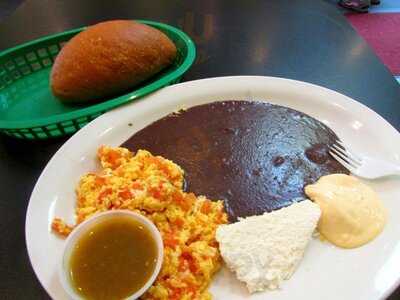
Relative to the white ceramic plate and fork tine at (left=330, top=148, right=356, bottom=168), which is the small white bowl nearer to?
the white ceramic plate

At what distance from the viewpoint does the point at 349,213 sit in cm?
121

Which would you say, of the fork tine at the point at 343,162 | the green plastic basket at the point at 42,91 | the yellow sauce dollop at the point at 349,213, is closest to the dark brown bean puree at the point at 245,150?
the fork tine at the point at 343,162

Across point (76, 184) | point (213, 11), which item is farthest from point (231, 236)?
point (213, 11)

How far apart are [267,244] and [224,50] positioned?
1.51 m

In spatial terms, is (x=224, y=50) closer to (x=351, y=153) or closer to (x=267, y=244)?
(x=351, y=153)

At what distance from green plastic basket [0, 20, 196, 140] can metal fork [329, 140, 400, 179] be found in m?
0.91

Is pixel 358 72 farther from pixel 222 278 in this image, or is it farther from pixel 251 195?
pixel 222 278

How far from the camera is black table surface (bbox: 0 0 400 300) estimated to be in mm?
1412

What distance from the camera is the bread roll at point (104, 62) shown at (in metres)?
1.73

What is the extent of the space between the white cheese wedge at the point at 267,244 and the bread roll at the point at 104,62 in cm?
98

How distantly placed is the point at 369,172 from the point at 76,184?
1217 mm

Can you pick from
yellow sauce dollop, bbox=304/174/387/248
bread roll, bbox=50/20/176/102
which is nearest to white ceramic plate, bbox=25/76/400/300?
yellow sauce dollop, bbox=304/174/387/248

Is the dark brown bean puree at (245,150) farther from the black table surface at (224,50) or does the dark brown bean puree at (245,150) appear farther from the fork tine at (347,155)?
the black table surface at (224,50)

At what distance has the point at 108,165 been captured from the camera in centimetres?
146
